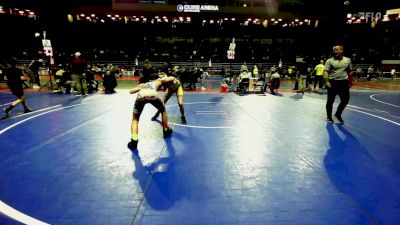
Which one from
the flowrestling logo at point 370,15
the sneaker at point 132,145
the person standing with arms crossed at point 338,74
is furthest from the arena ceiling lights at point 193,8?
the sneaker at point 132,145

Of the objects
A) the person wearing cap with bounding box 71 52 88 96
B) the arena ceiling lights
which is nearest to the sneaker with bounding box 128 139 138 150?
the person wearing cap with bounding box 71 52 88 96

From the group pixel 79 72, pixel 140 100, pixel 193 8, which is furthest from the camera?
pixel 193 8

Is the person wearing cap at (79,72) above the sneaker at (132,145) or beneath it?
above

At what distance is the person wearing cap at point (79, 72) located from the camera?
12906 mm

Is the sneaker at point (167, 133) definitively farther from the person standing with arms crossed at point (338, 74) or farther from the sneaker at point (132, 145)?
the person standing with arms crossed at point (338, 74)

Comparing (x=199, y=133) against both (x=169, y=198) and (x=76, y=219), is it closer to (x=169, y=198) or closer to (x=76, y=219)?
(x=169, y=198)

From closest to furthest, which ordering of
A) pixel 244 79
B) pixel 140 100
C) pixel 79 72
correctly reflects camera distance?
pixel 140 100, pixel 79 72, pixel 244 79

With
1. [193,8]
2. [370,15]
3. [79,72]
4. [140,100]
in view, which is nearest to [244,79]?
[79,72]

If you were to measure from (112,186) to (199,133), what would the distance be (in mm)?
3232

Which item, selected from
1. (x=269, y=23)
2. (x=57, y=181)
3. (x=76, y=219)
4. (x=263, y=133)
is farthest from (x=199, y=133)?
(x=269, y=23)

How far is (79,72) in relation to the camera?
1316cm

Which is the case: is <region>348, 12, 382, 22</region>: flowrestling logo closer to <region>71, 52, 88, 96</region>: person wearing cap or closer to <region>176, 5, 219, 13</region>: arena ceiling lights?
<region>176, 5, 219, 13</region>: arena ceiling lights

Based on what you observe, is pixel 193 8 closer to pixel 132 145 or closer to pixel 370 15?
pixel 370 15

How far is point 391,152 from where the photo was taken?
5.80m
